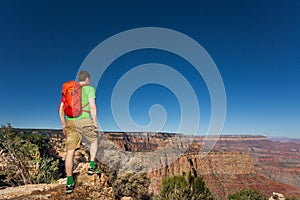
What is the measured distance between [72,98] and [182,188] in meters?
9.74

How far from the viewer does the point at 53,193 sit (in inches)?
220

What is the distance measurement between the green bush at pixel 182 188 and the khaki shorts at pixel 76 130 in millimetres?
8232

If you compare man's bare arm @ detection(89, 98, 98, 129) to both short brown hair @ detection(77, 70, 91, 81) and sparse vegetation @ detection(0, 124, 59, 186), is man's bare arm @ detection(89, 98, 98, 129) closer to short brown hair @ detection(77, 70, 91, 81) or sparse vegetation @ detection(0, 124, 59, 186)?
short brown hair @ detection(77, 70, 91, 81)

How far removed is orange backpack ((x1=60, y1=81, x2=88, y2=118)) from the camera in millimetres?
4613

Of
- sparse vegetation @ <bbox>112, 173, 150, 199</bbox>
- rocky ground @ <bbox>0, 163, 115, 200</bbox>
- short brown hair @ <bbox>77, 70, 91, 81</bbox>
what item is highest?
short brown hair @ <bbox>77, 70, 91, 81</bbox>

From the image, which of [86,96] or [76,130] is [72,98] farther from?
[76,130]

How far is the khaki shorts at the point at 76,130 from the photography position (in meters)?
4.78

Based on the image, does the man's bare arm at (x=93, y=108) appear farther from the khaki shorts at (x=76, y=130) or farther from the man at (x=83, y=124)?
the khaki shorts at (x=76, y=130)

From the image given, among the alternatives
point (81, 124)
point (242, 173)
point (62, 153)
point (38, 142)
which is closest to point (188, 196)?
point (81, 124)

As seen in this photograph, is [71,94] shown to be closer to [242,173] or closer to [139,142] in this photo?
[242,173]

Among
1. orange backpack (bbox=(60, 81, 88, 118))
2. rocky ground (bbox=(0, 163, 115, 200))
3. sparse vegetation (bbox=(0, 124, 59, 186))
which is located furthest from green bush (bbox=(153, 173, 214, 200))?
orange backpack (bbox=(60, 81, 88, 118))

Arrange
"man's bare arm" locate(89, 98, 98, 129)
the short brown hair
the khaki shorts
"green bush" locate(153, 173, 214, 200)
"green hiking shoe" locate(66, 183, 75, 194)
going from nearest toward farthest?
1. "man's bare arm" locate(89, 98, 98, 129)
2. the khaki shorts
3. the short brown hair
4. "green hiking shoe" locate(66, 183, 75, 194)
5. "green bush" locate(153, 173, 214, 200)

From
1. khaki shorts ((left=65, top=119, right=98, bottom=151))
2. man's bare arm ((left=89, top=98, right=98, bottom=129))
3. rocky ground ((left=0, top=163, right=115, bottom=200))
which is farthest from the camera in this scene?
rocky ground ((left=0, top=163, right=115, bottom=200))

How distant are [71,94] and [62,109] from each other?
0.47 meters
